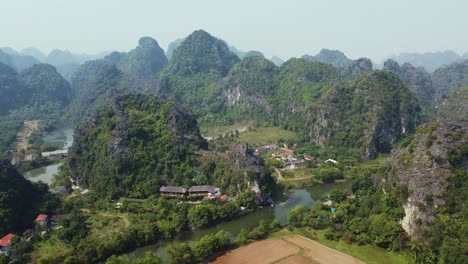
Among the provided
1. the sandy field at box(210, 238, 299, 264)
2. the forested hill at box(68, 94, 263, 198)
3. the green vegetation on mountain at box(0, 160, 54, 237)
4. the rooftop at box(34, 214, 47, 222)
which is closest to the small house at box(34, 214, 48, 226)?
the rooftop at box(34, 214, 47, 222)

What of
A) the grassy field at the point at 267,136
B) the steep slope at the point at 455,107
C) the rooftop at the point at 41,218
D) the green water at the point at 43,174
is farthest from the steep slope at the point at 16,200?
the steep slope at the point at 455,107

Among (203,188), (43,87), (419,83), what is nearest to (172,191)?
(203,188)

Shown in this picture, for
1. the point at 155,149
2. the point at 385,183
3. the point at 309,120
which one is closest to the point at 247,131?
the point at 309,120

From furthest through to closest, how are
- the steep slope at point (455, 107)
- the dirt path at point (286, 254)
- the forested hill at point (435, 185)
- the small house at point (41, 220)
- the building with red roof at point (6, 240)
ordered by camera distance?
the steep slope at point (455, 107)
the small house at point (41, 220)
the building with red roof at point (6, 240)
the dirt path at point (286, 254)
the forested hill at point (435, 185)

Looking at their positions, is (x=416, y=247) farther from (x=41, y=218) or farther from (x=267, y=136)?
(x=267, y=136)

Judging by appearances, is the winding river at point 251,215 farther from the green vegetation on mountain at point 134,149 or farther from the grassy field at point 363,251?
the green vegetation on mountain at point 134,149

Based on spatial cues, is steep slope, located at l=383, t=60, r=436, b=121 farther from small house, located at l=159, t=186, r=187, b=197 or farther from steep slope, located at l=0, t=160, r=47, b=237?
steep slope, located at l=0, t=160, r=47, b=237
